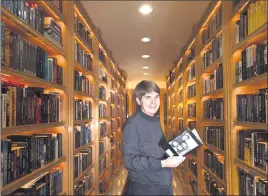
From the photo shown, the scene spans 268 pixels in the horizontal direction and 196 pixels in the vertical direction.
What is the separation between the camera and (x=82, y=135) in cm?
316

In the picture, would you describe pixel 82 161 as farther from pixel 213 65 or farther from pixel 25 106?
pixel 213 65

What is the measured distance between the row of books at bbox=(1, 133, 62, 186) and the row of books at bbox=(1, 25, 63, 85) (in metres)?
0.44

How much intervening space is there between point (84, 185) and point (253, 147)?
6.39 feet

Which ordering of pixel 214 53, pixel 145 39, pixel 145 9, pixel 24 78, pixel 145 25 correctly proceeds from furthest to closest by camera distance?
pixel 145 39, pixel 145 25, pixel 145 9, pixel 214 53, pixel 24 78

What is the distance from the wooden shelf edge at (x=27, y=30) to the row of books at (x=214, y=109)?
65.8 inches

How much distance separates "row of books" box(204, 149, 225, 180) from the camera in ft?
9.30

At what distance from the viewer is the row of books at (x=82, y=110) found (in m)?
2.93

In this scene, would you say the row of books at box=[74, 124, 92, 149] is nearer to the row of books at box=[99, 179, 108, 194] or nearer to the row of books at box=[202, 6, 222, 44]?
the row of books at box=[99, 179, 108, 194]

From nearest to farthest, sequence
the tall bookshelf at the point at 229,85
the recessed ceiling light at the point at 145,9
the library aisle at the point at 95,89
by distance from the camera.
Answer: the library aisle at the point at 95,89 → the tall bookshelf at the point at 229,85 → the recessed ceiling light at the point at 145,9

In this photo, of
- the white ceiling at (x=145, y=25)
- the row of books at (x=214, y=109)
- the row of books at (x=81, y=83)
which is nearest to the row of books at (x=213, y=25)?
the white ceiling at (x=145, y=25)

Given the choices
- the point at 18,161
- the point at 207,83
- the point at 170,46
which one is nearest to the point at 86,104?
the point at 207,83

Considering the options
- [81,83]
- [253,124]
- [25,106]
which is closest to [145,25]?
[81,83]

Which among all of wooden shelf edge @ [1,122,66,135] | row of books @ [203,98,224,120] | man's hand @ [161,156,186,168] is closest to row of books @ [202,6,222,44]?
row of books @ [203,98,224,120]

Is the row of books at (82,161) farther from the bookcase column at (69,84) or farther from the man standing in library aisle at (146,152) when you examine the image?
the man standing in library aisle at (146,152)
